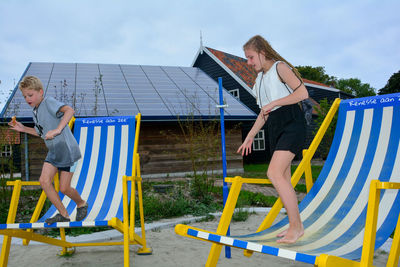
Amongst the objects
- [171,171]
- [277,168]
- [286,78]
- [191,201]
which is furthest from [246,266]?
[171,171]

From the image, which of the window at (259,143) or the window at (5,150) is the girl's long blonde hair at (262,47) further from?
the window at (259,143)

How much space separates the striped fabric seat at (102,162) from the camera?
3.43m

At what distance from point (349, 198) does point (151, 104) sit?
32.5ft

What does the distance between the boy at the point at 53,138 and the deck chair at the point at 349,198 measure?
134 centimetres

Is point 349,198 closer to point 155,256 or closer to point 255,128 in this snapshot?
point 255,128

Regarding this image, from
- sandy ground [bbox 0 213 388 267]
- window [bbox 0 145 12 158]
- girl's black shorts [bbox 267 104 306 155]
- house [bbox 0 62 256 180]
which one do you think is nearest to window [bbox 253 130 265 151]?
house [bbox 0 62 256 180]

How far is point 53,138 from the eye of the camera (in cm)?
298

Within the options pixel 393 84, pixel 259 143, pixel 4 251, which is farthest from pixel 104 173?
pixel 393 84

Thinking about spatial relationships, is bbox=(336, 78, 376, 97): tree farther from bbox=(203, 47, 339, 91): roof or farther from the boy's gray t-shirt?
the boy's gray t-shirt

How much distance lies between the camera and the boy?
288cm

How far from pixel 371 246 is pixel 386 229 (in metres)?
0.62

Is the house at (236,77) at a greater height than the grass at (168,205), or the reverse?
the house at (236,77)

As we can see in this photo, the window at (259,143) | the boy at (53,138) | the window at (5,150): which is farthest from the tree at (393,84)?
the boy at (53,138)

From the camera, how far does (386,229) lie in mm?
2242
